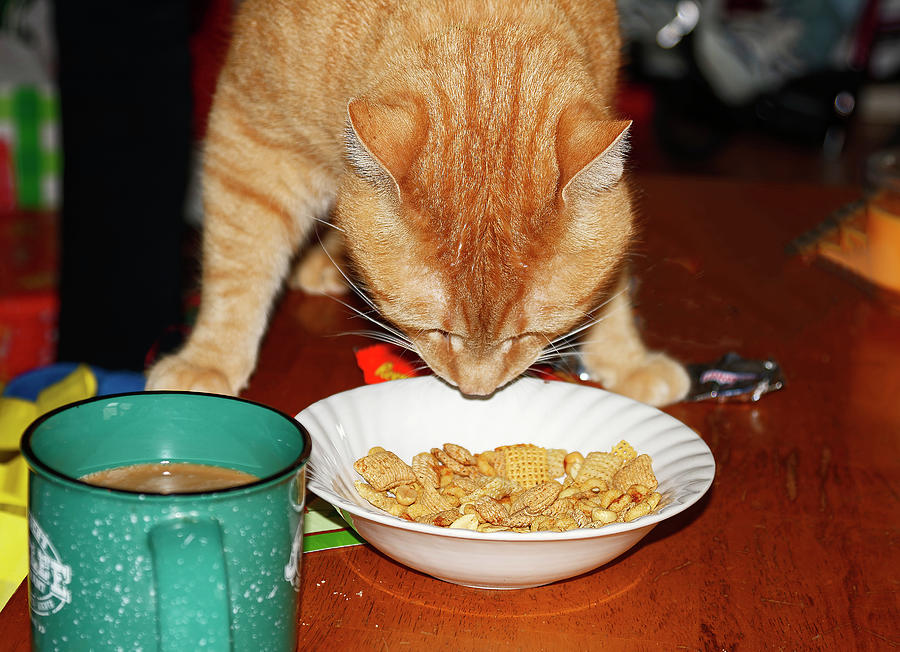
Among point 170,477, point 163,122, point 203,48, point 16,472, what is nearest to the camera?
point 170,477

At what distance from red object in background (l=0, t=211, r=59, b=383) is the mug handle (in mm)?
1627

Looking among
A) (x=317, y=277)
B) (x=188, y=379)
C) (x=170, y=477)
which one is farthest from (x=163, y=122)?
(x=170, y=477)

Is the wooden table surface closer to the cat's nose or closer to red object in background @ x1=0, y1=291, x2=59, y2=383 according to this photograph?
the cat's nose

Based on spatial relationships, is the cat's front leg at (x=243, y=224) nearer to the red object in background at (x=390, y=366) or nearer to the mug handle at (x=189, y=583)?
the red object in background at (x=390, y=366)

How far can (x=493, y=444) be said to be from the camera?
0.90 metres

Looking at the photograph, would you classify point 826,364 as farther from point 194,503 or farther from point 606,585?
point 194,503

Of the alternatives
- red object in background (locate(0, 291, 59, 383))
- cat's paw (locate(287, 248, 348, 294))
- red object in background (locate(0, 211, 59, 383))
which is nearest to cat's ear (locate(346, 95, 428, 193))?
cat's paw (locate(287, 248, 348, 294))

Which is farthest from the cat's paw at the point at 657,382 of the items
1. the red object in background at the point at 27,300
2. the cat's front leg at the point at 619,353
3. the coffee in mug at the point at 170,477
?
the red object in background at the point at 27,300

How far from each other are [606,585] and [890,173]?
1.08 metres

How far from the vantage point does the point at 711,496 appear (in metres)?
0.88

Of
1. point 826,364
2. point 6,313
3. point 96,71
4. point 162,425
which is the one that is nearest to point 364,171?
point 162,425

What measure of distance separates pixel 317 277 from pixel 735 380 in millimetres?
671

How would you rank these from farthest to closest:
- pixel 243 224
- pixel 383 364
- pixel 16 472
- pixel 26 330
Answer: pixel 26 330 → pixel 243 224 → pixel 383 364 → pixel 16 472

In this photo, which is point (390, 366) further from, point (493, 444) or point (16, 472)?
point (16, 472)
